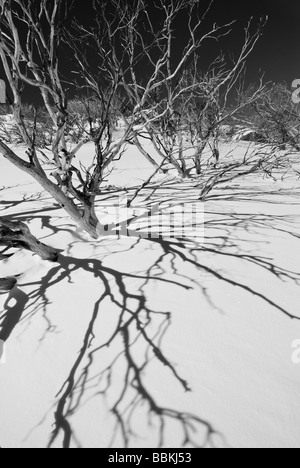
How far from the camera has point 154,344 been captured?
161cm

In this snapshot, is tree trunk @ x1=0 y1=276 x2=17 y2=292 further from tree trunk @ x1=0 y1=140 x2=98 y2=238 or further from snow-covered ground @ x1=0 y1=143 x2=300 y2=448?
tree trunk @ x1=0 y1=140 x2=98 y2=238

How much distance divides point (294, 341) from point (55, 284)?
1.79 m

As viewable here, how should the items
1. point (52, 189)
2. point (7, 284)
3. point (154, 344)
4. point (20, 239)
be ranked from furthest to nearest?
point (52, 189) → point (20, 239) → point (7, 284) → point (154, 344)

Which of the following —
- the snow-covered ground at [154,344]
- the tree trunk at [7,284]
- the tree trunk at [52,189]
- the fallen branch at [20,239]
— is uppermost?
the tree trunk at [52,189]

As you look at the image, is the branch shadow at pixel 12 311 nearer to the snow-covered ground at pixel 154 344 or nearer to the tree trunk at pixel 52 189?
the snow-covered ground at pixel 154 344

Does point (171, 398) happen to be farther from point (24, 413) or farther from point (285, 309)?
point (285, 309)

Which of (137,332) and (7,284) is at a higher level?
(7,284)

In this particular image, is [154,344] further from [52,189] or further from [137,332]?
[52,189]

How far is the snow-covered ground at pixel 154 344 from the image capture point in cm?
120

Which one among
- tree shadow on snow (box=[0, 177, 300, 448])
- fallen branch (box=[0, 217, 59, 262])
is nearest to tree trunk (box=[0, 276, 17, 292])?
tree shadow on snow (box=[0, 177, 300, 448])

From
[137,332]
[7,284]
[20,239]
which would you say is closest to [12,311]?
[7,284]

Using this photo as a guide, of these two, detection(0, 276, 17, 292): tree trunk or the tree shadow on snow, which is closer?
the tree shadow on snow

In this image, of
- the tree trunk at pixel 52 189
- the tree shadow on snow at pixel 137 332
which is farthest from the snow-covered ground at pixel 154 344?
the tree trunk at pixel 52 189

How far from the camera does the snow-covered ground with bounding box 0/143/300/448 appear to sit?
1203 mm
